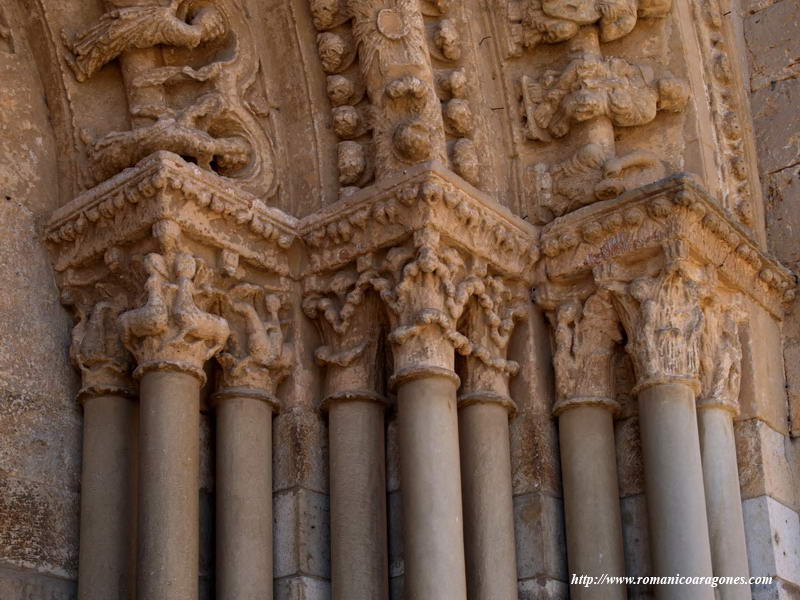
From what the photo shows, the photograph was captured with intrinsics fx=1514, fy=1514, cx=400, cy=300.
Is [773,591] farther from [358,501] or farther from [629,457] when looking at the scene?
[358,501]

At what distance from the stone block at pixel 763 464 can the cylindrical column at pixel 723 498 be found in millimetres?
88

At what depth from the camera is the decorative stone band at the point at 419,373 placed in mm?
5035

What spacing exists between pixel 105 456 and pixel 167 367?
39 cm

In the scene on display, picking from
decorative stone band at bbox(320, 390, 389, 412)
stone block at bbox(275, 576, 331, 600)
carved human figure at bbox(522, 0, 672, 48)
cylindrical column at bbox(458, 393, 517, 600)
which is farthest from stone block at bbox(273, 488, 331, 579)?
carved human figure at bbox(522, 0, 672, 48)

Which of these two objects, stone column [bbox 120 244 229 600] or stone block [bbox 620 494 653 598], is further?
stone block [bbox 620 494 653 598]

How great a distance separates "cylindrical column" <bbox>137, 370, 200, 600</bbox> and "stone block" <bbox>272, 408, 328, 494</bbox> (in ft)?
1.21

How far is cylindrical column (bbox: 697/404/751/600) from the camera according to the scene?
16.7 feet

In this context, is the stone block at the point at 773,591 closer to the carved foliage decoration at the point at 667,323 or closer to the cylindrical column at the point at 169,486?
the carved foliage decoration at the point at 667,323

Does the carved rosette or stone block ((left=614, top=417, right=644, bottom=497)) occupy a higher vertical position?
the carved rosette

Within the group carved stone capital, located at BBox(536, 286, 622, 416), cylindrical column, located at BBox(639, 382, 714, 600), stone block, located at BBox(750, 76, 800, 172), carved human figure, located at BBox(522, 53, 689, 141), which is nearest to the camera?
cylindrical column, located at BBox(639, 382, 714, 600)

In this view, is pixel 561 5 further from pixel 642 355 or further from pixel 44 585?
pixel 44 585

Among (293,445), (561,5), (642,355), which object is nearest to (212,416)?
(293,445)

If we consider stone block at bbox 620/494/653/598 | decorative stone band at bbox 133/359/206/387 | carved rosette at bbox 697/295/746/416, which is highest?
carved rosette at bbox 697/295/746/416

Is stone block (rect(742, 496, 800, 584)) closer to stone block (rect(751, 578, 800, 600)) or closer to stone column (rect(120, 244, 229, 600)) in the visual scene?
stone block (rect(751, 578, 800, 600))
